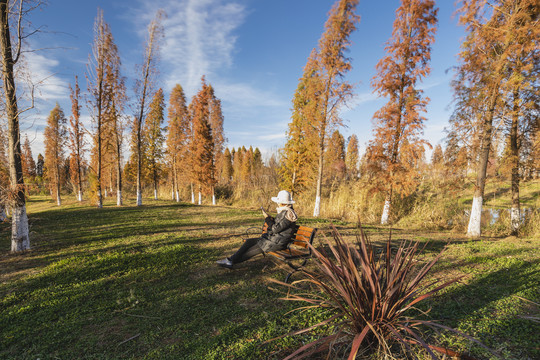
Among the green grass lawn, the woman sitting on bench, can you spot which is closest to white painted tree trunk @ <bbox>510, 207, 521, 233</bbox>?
the green grass lawn

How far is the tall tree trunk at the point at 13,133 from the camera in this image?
17.8ft

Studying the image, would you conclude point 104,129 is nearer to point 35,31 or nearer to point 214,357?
point 35,31

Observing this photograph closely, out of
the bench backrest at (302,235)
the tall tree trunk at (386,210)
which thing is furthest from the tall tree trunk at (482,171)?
the bench backrest at (302,235)

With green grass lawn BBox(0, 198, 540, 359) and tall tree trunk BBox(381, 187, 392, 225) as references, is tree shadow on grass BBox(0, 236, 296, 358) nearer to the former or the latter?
green grass lawn BBox(0, 198, 540, 359)

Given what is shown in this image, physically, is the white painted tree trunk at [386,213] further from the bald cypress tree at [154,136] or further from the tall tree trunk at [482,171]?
the bald cypress tree at [154,136]

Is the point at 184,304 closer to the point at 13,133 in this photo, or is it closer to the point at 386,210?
the point at 13,133

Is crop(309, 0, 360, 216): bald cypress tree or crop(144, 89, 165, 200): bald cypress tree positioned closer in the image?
crop(309, 0, 360, 216): bald cypress tree

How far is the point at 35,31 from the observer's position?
18.3 ft

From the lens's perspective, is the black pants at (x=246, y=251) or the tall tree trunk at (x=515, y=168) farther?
the tall tree trunk at (x=515, y=168)

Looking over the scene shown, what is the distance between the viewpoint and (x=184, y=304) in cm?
339

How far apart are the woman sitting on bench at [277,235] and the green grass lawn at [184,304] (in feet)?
1.43

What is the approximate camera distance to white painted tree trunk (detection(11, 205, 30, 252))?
17.9ft

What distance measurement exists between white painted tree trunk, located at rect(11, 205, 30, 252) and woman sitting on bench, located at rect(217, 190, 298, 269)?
17.3 feet

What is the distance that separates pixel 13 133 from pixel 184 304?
6194 millimetres
